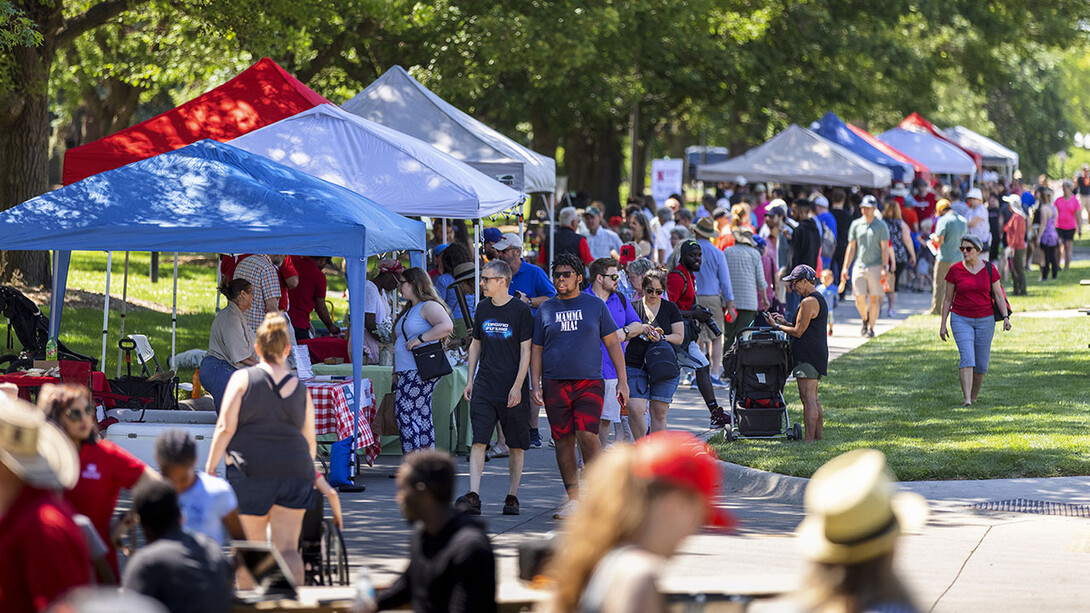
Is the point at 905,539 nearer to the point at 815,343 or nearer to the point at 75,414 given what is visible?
the point at 815,343

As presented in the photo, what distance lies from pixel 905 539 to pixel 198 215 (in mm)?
5469

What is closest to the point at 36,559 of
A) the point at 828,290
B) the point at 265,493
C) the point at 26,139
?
the point at 265,493

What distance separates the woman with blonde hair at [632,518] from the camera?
11.9 ft

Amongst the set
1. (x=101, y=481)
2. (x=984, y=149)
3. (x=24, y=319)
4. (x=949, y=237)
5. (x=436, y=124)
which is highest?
(x=984, y=149)

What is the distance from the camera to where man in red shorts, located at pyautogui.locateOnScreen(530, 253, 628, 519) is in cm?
949

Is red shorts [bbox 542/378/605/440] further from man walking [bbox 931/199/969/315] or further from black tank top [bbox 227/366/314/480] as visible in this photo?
man walking [bbox 931/199/969/315]

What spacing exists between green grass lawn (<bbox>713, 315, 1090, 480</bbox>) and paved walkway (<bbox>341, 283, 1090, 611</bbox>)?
429 millimetres

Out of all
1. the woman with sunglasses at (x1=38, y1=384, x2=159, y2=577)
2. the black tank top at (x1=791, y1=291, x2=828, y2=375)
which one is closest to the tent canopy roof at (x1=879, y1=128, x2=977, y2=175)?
the black tank top at (x1=791, y1=291, x2=828, y2=375)

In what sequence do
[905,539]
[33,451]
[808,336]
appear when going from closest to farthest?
1. [33,451]
2. [905,539]
3. [808,336]

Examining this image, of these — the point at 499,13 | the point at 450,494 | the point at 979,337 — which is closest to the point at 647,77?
the point at 499,13

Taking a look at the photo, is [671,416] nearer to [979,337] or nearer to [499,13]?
[979,337]

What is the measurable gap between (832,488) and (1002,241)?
1021 inches

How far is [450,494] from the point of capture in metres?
5.11

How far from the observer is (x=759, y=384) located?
1214 centimetres
